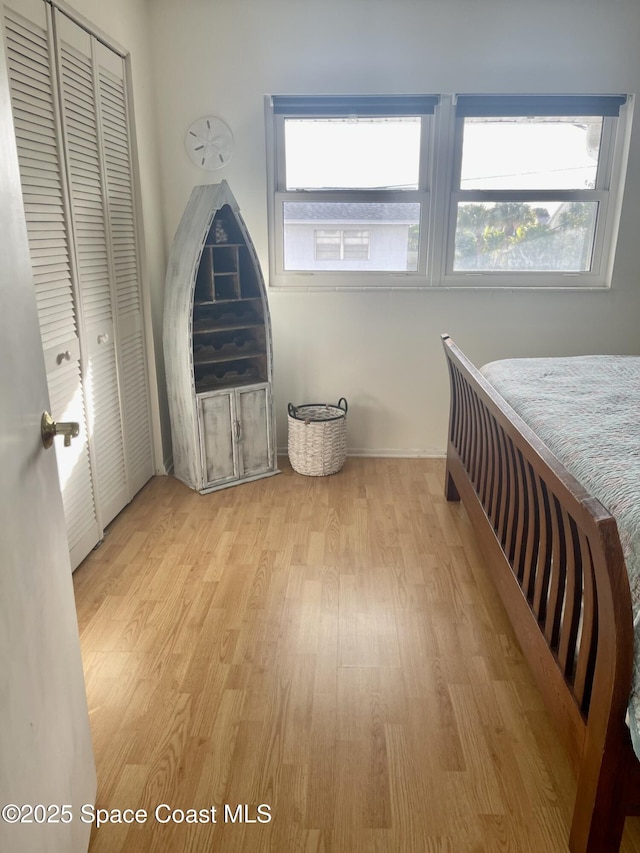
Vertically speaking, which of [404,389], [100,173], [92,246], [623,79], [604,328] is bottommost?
[404,389]

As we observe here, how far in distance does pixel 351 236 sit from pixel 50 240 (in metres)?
1.80

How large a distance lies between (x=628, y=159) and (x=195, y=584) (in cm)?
310

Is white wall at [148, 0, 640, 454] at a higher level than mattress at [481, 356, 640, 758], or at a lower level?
higher

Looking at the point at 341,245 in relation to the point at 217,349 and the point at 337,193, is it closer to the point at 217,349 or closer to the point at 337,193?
the point at 337,193

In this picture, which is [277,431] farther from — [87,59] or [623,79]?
[623,79]

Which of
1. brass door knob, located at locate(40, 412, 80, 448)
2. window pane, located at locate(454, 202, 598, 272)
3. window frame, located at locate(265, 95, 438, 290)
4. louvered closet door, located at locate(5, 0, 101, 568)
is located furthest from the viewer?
window pane, located at locate(454, 202, 598, 272)

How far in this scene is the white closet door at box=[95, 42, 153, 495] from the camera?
2.85m

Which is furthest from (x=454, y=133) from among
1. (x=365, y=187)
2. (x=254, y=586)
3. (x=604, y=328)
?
(x=254, y=586)

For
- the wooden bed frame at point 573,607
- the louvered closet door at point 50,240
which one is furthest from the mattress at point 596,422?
the louvered closet door at point 50,240

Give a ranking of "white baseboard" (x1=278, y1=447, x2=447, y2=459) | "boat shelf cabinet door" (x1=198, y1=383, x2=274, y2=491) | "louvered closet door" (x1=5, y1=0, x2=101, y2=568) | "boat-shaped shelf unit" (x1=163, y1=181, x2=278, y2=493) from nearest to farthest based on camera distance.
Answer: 1. "louvered closet door" (x1=5, y1=0, x2=101, y2=568)
2. "boat-shaped shelf unit" (x1=163, y1=181, x2=278, y2=493)
3. "boat shelf cabinet door" (x1=198, y1=383, x2=274, y2=491)
4. "white baseboard" (x1=278, y1=447, x2=447, y2=459)

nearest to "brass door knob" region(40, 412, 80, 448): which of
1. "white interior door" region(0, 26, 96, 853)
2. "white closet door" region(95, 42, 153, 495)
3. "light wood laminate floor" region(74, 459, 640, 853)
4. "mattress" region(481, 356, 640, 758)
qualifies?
"white interior door" region(0, 26, 96, 853)

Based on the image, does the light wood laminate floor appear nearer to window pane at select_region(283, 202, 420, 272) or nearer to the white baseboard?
the white baseboard

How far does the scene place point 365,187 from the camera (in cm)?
357

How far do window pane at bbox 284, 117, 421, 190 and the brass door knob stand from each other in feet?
9.04
